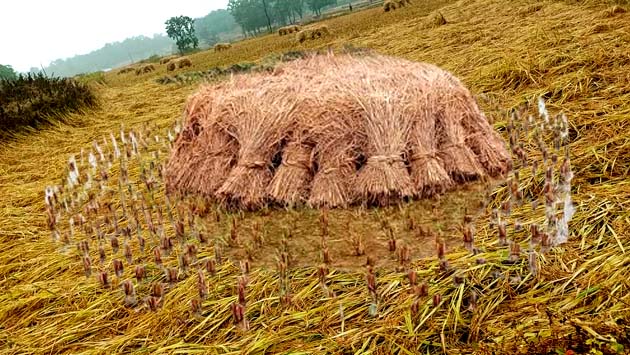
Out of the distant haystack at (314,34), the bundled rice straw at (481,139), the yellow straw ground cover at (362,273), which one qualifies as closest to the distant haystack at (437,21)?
the distant haystack at (314,34)

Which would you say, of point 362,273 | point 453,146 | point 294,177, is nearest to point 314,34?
point 453,146

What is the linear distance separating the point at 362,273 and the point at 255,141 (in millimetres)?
1859

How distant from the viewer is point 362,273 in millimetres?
3145

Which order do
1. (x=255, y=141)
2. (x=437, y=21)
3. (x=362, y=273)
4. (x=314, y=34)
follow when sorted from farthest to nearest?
(x=314, y=34) → (x=437, y=21) → (x=255, y=141) → (x=362, y=273)

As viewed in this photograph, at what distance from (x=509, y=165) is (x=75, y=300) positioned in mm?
3851

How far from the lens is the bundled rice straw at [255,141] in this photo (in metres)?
4.38

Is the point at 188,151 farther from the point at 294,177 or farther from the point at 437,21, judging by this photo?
the point at 437,21

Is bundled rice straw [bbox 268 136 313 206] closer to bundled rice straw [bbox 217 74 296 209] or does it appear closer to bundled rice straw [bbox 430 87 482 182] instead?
bundled rice straw [bbox 217 74 296 209]

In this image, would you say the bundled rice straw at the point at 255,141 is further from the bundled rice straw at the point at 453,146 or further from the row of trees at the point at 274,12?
the row of trees at the point at 274,12

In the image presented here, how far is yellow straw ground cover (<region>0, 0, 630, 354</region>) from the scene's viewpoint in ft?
8.18

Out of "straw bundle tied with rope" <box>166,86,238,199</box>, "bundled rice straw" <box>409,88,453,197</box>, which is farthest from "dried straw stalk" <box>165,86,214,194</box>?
"bundled rice straw" <box>409,88,453,197</box>

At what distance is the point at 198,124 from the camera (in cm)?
537

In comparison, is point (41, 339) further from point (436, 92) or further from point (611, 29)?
point (611, 29)

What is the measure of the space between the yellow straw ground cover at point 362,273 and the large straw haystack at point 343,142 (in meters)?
0.19
